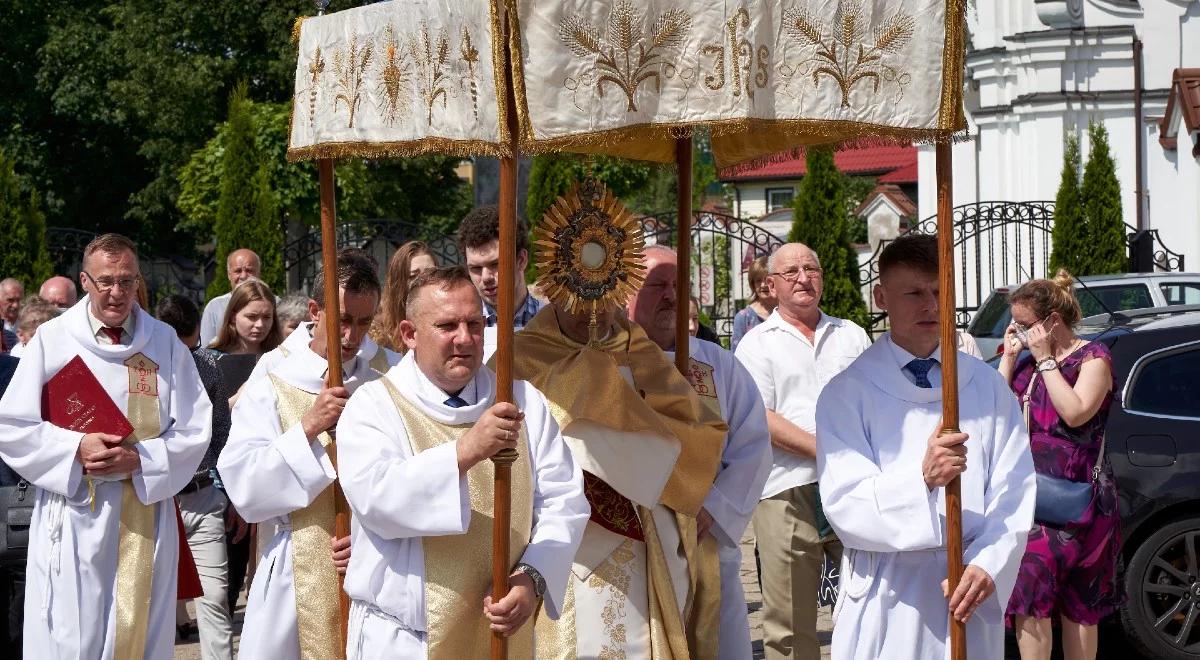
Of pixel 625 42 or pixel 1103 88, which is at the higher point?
pixel 1103 88

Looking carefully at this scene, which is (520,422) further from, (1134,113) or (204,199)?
(204,199)

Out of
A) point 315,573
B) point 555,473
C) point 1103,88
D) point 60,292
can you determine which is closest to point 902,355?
point 555,473

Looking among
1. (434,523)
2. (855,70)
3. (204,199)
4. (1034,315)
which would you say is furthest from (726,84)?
(204,199)

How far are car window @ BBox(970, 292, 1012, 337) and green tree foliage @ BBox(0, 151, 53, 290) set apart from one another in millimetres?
11026

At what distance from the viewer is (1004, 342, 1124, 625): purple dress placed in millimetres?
6242

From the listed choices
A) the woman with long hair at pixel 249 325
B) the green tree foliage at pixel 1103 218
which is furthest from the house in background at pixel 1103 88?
the woman with long hair at pixel 249 325

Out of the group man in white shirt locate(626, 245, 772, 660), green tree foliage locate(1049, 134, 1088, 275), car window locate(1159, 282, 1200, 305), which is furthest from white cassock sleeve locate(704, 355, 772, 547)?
green tree foliage locate(1049, 134, 1088, 275)

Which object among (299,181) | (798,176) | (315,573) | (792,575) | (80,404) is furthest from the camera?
(798,176)

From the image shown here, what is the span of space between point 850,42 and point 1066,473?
2.59 m

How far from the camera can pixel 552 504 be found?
4.38m

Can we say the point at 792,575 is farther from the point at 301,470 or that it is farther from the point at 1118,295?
the point at 1118,295

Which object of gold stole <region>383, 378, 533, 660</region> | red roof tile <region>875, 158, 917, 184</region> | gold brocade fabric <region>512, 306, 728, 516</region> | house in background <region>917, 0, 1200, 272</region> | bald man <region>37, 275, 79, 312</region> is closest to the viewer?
gold stole <region>383, 378, 533, 660</region>

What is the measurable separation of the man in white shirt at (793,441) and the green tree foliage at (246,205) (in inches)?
495

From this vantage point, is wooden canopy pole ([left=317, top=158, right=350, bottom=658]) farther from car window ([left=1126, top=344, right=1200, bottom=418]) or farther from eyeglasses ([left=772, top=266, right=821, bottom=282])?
car window ([left=1126, top=344, right=1200, bottom=418])
